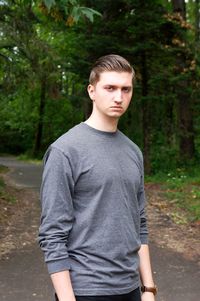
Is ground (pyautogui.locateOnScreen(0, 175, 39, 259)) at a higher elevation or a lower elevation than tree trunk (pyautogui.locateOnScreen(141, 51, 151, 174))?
lower

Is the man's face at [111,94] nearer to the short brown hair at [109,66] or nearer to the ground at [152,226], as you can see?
the short brown hair at [109,66]

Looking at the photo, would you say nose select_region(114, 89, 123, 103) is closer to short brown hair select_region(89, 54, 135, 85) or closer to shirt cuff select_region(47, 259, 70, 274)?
short brown hair select_region(89, 54, 135, 85)

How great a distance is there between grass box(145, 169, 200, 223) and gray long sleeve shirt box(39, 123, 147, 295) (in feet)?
23.1

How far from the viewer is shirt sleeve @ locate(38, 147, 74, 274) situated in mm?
2078

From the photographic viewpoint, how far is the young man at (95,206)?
6.87 ft

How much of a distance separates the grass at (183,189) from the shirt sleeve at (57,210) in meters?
7.20

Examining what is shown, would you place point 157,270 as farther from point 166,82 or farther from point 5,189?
point 166,82

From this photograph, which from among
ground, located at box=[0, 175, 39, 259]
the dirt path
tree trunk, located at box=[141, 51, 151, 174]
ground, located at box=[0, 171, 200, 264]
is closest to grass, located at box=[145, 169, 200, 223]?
ground, located at box=[0, 171, 200, 264]

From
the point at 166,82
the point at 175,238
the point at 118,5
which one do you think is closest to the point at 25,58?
the point at 118,5

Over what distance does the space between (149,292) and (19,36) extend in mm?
10237

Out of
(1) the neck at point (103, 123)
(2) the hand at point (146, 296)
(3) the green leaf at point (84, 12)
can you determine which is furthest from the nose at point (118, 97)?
(3) the green leaf at point (84, 12)

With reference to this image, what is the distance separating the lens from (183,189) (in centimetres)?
1212

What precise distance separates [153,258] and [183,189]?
5524 mm

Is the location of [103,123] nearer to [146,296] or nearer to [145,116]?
[146,296]
